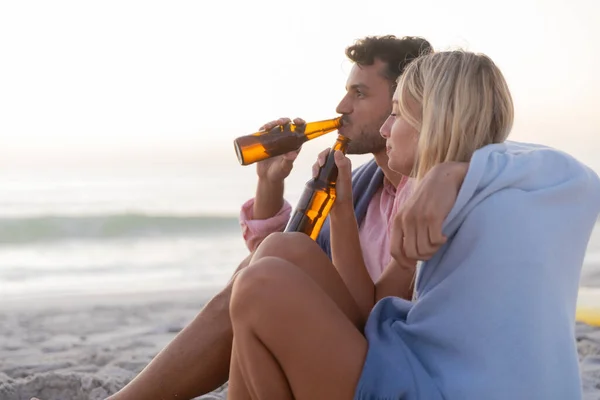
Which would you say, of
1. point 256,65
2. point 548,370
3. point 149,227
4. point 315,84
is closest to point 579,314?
point 548,370

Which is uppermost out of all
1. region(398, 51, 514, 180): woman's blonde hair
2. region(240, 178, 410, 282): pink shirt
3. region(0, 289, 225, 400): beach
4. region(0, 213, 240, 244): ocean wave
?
region(398, 51, 514, 180): woman's blonde hair

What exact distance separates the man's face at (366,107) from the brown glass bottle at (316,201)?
0.31 metres

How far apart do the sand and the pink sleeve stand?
509 millimetres

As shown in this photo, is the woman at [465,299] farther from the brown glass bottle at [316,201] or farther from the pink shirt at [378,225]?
the pink shirt at [378,225]

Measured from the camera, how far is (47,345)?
428 cm

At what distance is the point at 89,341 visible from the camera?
14.6ft

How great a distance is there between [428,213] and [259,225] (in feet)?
4.51

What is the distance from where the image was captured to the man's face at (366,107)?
2.89m

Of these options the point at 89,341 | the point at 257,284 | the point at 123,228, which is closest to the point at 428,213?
the point at 257,284

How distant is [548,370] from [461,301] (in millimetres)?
202

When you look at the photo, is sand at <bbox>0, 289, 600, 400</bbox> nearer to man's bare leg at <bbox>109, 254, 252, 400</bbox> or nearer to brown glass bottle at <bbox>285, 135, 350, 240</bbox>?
man's bare leg at <bbox>109, 254, 252, 400</bbox>

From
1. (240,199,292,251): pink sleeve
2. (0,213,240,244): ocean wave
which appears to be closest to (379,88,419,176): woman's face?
(240,199,292,251): pink sleeve

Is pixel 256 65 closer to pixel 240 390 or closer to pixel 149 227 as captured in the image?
pixel 149 227

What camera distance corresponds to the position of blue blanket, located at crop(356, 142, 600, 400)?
5.70 ft
